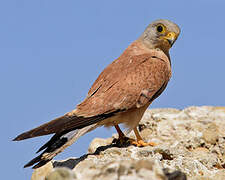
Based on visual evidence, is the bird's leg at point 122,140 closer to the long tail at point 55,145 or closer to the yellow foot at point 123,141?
the yellow foot at point 123,141

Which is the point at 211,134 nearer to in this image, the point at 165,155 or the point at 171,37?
the point at 171,37

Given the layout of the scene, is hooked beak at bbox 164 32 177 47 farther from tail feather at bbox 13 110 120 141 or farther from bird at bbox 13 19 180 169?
tail feather at bbox 13 110 120 141

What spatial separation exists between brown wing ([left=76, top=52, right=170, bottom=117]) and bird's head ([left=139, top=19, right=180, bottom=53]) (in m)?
0.48

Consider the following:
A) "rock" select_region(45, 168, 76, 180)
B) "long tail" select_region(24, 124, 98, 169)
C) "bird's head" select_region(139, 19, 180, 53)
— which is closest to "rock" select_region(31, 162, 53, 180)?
"long tail" select_region(24, 124, 98, 169)

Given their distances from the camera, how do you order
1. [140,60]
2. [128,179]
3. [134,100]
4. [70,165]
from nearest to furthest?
[128,179], [70,165], [134,100], [140,60]

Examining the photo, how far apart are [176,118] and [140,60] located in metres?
1.77

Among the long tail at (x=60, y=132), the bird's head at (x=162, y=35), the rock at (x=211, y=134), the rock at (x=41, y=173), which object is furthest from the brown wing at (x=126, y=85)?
the rock at (x=211, y=134)

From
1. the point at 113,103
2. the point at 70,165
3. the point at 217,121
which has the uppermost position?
the point at 113,103

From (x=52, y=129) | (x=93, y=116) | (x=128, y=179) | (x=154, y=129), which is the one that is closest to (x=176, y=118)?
(x=154, y=129)

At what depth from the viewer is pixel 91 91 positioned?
6.60 meters

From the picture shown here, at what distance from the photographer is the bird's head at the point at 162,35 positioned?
766 centimetres

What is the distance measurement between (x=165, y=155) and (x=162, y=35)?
2.39 metres

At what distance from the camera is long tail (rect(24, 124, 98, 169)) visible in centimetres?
549

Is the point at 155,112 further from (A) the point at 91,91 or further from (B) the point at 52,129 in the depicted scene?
(B) the point at 52,129
